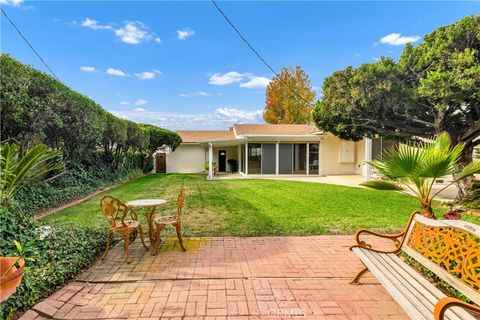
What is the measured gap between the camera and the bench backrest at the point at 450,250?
98.9 inches

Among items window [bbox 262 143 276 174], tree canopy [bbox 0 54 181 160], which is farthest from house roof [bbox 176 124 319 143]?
tree canopy [bbox 0 54 181 160]

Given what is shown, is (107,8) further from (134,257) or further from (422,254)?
(422,254)

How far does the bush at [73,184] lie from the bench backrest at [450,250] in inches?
249

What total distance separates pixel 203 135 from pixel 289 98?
44.0 feet

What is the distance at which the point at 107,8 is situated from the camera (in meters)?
10.3

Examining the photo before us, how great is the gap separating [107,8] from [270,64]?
322 inches

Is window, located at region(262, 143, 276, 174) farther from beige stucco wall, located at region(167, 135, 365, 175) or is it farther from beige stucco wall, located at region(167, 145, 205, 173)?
beige stucco wall, located at region(167, 145, 205, 173)

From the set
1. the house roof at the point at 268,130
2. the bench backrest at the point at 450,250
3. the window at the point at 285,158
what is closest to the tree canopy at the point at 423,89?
the bench backrest at the point at 450,250

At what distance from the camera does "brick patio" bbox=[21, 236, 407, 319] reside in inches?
122

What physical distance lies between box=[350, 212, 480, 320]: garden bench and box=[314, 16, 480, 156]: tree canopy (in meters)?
6.53

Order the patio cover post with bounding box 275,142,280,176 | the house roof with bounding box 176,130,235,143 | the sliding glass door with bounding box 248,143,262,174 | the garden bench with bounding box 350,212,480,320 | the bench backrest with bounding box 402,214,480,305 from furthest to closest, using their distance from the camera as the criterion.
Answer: the house roof with bounding box 176,130,235,143 < the sliding glass door with bounding box 248,143,262,174 < the patio cover post with bounding box 275,142,280,176 < the bench backrest with bounding box 402,214,480,305 < the garden bench with bounding box 350,212,480,320

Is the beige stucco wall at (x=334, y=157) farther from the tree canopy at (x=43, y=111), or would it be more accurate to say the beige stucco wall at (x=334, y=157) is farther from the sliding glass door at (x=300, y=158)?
the tree canopy at (x=43, y=111)

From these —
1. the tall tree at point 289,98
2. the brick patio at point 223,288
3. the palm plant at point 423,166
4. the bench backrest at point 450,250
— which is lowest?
the brick patio at point 223,288

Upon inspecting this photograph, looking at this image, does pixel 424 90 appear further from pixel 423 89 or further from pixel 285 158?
pixel 285 158
